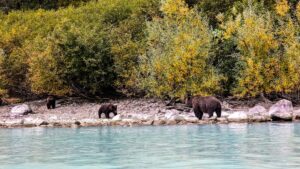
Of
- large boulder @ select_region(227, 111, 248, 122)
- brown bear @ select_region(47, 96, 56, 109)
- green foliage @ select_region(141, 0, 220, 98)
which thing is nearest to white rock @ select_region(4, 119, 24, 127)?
brown bear @ select_region(47, 96, 56, 109)

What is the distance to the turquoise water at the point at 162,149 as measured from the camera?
1332 centimetres

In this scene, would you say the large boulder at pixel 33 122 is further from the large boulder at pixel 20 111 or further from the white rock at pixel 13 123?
the large boulder at pixel 20 111

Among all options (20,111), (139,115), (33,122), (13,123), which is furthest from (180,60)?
(20,111)

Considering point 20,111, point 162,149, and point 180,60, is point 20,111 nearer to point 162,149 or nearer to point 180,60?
point 180,60

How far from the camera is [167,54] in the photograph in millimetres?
34188

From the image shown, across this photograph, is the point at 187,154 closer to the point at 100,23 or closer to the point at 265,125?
the point at 265,125

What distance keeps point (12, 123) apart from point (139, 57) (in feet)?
31.2

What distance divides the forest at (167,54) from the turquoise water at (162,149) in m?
9.88

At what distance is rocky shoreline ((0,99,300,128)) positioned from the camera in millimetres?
27688

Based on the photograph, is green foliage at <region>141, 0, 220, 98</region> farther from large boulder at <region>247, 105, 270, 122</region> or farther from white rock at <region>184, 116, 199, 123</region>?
white rock at <region>184, 116, 199, 123</region>

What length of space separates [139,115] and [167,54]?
4913mm

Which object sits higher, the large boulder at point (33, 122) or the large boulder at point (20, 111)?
the large boulder at point (20, 111)

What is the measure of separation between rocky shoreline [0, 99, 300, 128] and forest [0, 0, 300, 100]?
117 cm

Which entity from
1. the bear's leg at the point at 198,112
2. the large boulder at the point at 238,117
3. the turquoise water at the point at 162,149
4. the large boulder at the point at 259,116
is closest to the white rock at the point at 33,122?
the turquoise water at the point at 162,149
